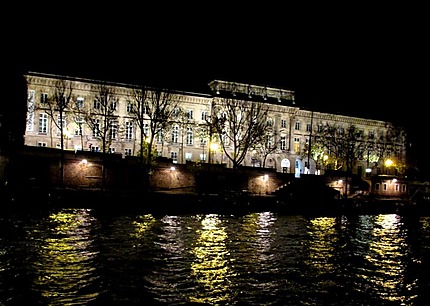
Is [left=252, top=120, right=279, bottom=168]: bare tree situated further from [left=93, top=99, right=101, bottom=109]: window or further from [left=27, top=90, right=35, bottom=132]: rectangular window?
[left=27, top=90, right=35, bottom=132]: rectangular window

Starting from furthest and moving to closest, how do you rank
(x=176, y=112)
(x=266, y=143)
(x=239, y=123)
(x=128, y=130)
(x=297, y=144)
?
1. (x=297, y=144)
2. (x=128, y=130)
3. (x=266, y=143)
4. (x=176, y=112)
5. (x=239, y=123)

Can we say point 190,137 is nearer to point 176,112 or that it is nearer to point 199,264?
point 176,112

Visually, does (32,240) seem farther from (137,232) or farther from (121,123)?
(121,123)

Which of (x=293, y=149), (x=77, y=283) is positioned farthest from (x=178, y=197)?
(x=293, y=149)

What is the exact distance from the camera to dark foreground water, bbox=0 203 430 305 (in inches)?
636

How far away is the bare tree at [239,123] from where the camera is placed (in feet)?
241

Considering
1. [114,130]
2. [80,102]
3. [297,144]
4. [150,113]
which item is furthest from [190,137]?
[297,144]

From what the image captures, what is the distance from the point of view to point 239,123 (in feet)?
248

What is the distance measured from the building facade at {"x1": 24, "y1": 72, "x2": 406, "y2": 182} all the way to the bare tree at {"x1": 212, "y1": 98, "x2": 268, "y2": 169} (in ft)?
7.37

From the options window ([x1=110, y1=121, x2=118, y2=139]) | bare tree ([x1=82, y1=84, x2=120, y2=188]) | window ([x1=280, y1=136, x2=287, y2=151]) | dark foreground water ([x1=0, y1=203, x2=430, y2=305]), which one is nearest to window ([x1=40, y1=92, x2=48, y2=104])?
bare tree ([x1=82, y1=84, x2=120, y2=188])

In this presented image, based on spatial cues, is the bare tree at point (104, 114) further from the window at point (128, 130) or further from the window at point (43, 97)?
the window at point (43, 97)

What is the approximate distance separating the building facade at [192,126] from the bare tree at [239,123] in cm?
225

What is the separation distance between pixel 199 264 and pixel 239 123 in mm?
55494

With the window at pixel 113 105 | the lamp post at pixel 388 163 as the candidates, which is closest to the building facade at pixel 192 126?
the window at pixel 113 105
